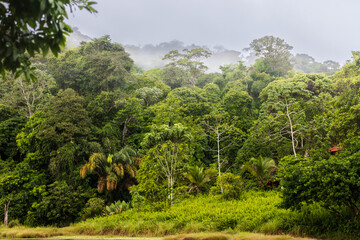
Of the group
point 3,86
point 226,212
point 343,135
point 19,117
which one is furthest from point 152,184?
point 3,86

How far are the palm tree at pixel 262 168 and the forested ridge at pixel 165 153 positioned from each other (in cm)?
6

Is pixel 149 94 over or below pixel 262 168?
over

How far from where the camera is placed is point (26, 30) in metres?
2.74

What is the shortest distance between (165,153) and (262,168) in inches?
221

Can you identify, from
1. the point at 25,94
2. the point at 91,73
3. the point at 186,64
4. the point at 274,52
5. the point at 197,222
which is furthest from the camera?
the point at 186,64

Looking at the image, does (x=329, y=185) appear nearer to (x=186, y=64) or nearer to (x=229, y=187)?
(x=229, y=187)

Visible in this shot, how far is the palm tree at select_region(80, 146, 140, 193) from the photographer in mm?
14359

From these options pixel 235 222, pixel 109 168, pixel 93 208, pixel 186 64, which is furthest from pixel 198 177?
pixel 186 64

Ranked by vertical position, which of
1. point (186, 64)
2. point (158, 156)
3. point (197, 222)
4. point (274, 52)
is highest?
point (186, 64)

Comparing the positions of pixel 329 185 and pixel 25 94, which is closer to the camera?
pixel 329 185

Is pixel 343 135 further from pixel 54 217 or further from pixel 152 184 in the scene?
pixel 54 217

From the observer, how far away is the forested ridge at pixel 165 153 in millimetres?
6949

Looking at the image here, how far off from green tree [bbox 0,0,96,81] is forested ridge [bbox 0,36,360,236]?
636cm

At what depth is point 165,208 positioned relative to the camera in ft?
35.4
